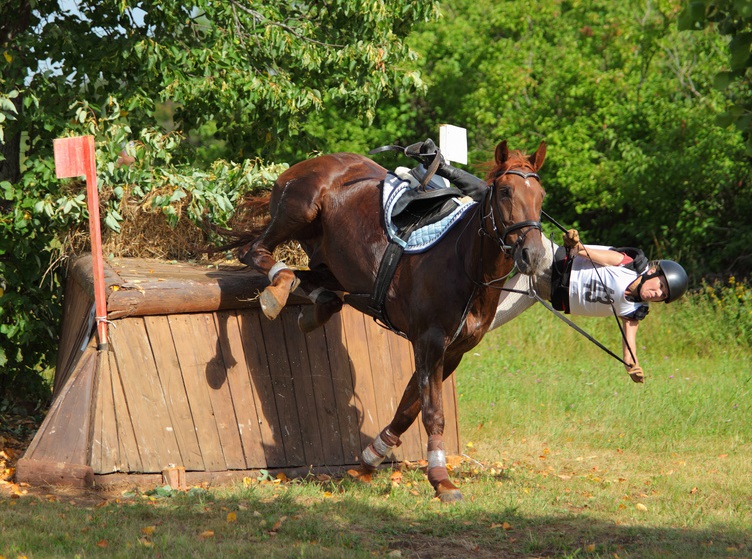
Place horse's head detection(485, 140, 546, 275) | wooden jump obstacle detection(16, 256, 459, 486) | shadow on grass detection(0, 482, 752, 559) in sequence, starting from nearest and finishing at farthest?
shadow on grass detection(0, 482, 752, 559) < horse's head detection(485, 140, 546, 275) < wooden jump obstacle detection(16, 256, 459, 486)

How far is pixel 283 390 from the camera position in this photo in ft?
22.8

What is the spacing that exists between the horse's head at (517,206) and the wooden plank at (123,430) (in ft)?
9.07

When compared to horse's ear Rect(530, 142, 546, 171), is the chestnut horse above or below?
below

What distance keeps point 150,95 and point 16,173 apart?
4.80 ft

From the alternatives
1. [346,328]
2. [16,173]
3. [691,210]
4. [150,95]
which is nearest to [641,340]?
[691,210]

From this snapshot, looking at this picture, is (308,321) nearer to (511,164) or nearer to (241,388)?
(241,388)

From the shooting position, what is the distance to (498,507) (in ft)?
19.3

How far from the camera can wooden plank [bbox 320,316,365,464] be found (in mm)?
7082

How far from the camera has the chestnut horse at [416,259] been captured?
5418 mm

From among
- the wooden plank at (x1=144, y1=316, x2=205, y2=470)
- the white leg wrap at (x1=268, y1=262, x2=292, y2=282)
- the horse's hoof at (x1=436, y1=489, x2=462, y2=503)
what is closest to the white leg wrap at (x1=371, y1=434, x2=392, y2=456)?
the horse's hoof at (x1=436, y1=489, x2=462, y2=503)

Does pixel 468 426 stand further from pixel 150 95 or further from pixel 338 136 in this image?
pixel 338 136

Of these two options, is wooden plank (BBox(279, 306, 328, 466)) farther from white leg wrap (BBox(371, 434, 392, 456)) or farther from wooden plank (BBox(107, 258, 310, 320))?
white leg wrap (BBox(371, 434, 392, 456))

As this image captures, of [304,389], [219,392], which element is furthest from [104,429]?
[304,389]

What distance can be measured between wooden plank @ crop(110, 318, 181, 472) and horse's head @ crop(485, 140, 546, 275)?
263 centimetres
